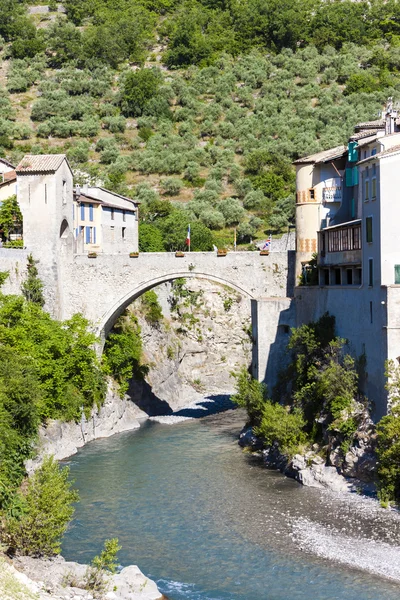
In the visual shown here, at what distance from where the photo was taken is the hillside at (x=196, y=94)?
268ft

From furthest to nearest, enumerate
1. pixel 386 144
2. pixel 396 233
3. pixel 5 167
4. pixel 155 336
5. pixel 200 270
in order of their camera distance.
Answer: pixel 5 167
pixel 155 336
pixel 200 270
pixel 386 144
pixel 396 233

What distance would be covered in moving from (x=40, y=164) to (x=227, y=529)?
25821mm

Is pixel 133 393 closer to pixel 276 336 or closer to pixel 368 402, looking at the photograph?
pixel 276 336

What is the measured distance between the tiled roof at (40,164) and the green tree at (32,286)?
461 cm

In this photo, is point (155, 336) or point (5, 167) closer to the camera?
point (155, 336)

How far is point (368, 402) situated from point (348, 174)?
14.1 m

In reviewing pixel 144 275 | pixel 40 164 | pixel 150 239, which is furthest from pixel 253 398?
pixel 150 239

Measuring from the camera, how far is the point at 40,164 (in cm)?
4850

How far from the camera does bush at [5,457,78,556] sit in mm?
25094

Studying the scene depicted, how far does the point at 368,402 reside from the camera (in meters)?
34.8

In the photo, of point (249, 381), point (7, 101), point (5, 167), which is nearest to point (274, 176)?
point (5, 167)

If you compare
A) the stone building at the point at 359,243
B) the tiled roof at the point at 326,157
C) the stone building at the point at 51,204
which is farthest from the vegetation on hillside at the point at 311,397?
the stone building at the point at 51,204

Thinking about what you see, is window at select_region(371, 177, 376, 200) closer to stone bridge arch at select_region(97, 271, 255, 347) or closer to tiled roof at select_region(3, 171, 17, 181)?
stone bridge arch at select_region(97, 271, 255, 347)

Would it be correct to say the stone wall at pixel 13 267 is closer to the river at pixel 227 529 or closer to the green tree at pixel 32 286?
the green tree at pixel 32 286
